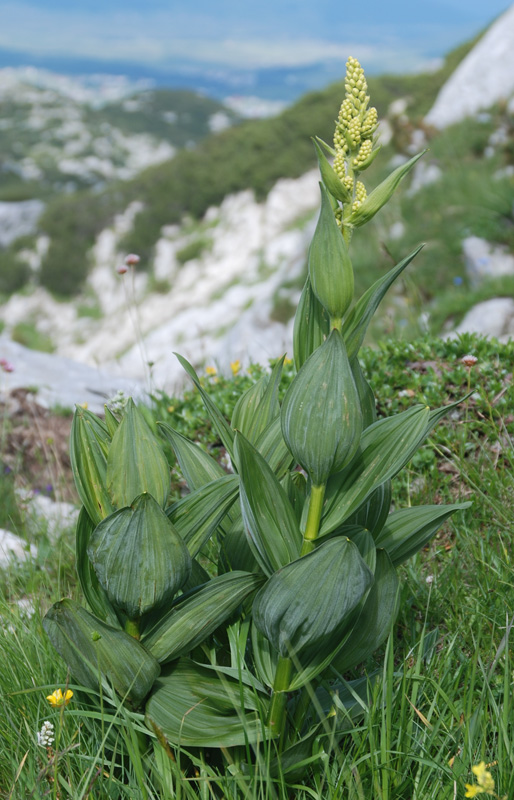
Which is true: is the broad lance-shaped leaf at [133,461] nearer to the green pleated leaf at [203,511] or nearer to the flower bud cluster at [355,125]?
the green pleated leaf at [203,511]

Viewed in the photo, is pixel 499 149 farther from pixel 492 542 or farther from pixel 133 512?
pixel 133 512

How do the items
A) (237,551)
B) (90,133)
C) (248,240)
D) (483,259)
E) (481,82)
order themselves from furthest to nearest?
(90,133) < (248,240) < (481,82) < (483,259) < (237,551)

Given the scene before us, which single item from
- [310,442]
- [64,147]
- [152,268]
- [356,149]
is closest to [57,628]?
[310,442]

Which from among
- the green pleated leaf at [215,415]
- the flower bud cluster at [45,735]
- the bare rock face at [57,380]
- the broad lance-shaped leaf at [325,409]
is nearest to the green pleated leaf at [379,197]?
the broad lance-shaped leaf at [325,409]

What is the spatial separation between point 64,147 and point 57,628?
15763 centimetres

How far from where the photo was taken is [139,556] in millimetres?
1432

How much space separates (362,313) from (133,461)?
0.65 m

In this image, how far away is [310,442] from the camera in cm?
136

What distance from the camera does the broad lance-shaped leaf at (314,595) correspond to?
4.33 ft

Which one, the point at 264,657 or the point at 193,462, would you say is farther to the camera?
the point at 193,462

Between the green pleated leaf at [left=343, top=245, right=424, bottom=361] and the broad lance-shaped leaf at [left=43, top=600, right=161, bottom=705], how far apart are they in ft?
2.78

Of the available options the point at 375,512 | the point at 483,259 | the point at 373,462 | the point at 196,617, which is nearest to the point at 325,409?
the point at 373,462

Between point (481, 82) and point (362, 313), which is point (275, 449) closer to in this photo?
point (362, 313)

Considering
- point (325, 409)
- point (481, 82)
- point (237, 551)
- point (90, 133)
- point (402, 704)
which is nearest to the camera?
point (325, 409)
